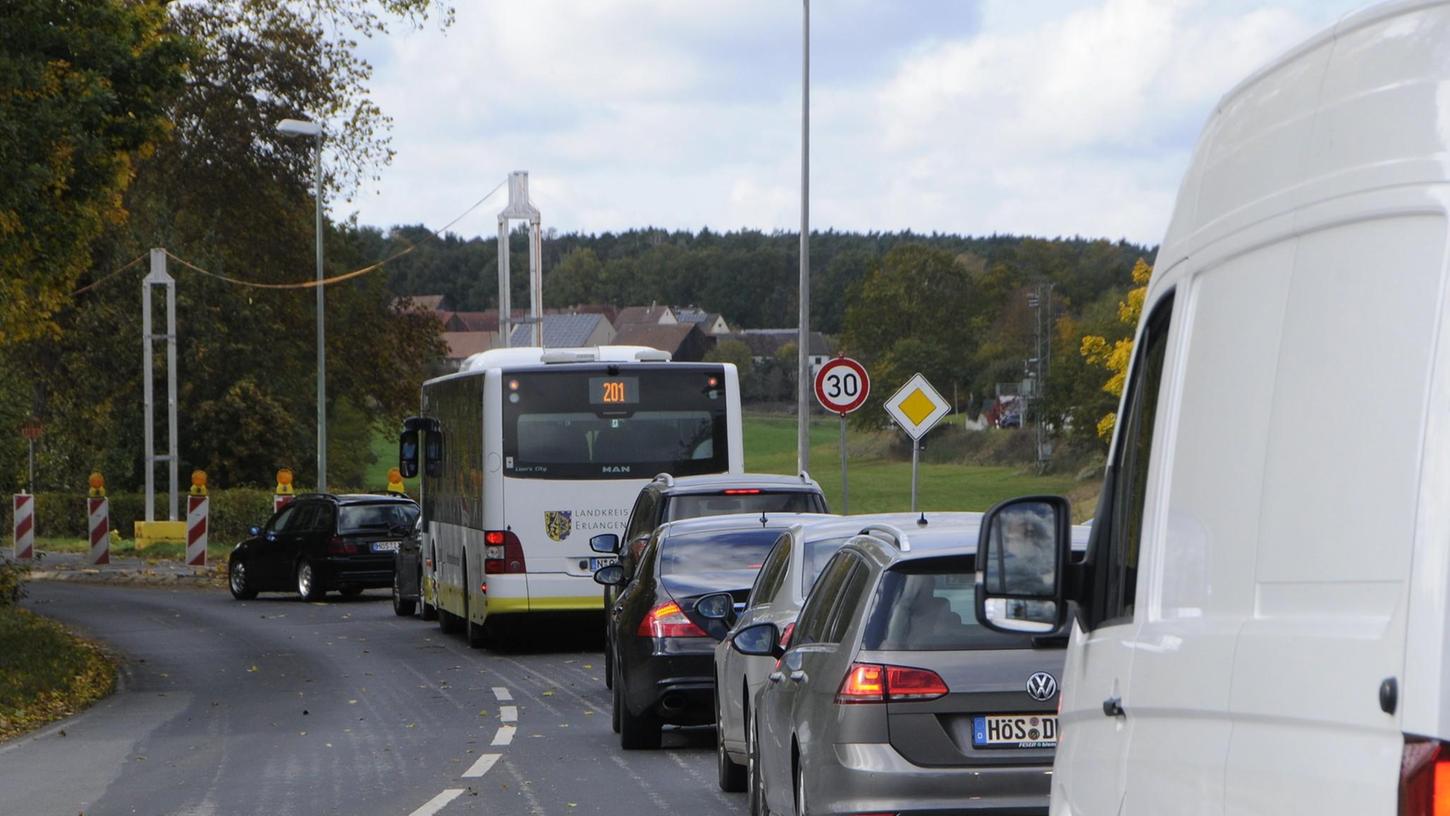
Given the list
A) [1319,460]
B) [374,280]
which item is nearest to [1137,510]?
[1319,460]

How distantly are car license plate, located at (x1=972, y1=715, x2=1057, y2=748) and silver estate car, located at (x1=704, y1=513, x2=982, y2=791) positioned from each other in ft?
7.16

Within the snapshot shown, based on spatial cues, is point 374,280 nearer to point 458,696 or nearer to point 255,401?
point 255,401

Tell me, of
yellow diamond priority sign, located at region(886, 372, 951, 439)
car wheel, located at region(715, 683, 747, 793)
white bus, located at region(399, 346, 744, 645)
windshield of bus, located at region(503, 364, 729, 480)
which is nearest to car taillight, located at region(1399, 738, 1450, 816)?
A: car wheel, located at region(715, 683, 747, 793)

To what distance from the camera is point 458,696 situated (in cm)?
1777

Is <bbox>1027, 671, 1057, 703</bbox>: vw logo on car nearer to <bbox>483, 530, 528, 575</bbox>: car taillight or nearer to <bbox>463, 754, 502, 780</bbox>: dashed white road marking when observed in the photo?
<bbox>463, 754, 502, 780</bbox>: dashed white road marking

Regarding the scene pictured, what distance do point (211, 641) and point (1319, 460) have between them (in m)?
23.6

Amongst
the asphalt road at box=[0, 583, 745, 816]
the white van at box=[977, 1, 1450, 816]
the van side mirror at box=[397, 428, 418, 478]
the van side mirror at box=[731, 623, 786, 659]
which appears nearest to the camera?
the white van at box=[977, 1, 1450, 816]

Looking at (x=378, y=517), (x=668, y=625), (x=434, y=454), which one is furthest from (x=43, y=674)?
(x=378, y=517)

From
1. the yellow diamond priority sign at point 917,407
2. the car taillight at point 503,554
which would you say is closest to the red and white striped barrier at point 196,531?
the yellow diamond priority sign at point 917,407

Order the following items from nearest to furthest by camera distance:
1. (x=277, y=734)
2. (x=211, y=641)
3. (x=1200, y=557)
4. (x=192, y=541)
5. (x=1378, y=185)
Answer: (x=1378, y=185) < (x=1200, y=557) < (x=277, y=734) < (x=211, y=641) < (x=192, y=541)

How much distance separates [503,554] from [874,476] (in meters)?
75.3

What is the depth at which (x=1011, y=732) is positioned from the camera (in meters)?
7.79

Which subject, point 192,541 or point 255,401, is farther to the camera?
point 255,401

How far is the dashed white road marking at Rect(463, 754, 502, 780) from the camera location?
12.3 m
